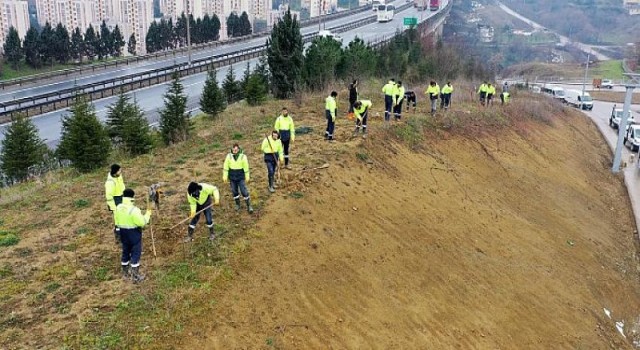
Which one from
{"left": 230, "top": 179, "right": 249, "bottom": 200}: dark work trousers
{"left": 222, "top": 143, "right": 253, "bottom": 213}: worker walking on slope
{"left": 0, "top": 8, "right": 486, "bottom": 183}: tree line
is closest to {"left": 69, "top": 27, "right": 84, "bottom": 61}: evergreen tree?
{"left": 0, "top": 8, "right": 486, "bottom": 183}: tree line

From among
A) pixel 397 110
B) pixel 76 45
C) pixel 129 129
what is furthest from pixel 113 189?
pixel 76 45

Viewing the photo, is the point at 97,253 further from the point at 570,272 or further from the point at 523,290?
the point at 570,272

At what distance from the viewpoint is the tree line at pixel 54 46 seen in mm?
49750

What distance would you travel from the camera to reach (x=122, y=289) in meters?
10.6

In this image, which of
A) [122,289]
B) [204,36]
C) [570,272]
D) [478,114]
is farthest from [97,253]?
[204,36]

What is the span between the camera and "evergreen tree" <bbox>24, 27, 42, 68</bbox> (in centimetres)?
4984

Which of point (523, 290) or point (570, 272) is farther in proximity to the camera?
point (570, 272)

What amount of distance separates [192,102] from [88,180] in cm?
1887

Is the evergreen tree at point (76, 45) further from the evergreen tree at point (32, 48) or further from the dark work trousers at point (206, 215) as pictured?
the dark work trousers at point (206, 215)

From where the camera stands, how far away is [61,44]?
5178cm

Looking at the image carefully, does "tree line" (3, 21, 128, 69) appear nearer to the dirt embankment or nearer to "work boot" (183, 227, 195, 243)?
the dirt embankment

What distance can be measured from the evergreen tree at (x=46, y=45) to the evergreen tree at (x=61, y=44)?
36 cm

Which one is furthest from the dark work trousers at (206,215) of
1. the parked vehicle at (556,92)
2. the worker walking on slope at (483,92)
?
the parked vehicle at (556,92)

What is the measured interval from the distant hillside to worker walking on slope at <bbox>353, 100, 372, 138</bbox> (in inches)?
5862
